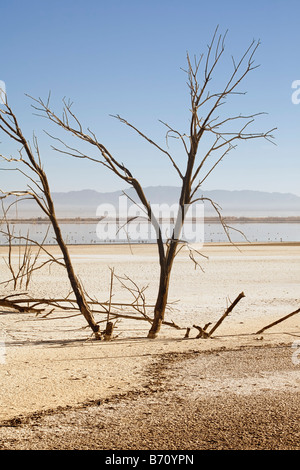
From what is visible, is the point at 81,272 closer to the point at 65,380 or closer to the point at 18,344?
the point at 18,344

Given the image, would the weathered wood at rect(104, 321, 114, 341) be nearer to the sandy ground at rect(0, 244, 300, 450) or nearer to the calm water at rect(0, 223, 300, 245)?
the sandy ground at rect(0, 244, 300, 450)

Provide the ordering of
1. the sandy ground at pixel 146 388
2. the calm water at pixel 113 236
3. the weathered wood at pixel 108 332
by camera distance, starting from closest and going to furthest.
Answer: the sandy ground at pixel 146 388 → the weathered wood at pixel 108 332 → the calm water at pixel 113 236

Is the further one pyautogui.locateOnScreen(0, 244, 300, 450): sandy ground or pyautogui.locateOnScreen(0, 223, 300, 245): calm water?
pyautogui.locateOnScreen(0, 223, 300, 245): calm water

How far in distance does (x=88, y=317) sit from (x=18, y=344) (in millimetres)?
854

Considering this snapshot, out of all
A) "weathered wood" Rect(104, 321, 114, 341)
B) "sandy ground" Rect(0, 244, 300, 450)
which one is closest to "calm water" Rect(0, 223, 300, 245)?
"weathered wood" Rect(104, 321, 114, 341)

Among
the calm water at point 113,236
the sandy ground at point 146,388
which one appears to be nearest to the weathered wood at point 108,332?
the sandy ground at point 146,388

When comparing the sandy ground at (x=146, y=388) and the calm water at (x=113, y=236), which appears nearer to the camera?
the sandy ground at (x=146, y=388)

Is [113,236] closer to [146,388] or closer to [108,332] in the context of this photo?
[108,332]

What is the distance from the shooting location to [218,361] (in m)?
5.46

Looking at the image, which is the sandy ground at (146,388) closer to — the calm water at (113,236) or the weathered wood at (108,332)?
the weathered wood at (108,332)

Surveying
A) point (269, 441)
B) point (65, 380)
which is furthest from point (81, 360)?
point (269, 441)

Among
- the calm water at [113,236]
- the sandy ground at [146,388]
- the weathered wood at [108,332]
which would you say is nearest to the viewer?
the sandy ground at [146,388]

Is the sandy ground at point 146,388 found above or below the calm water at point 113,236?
above

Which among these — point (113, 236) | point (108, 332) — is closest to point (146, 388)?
point (108, 332)
